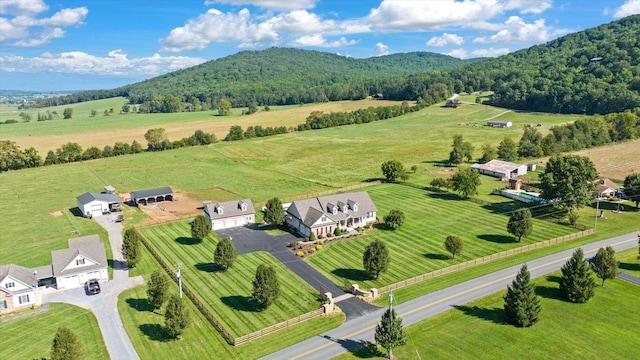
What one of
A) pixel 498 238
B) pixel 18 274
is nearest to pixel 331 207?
pixel 498 238

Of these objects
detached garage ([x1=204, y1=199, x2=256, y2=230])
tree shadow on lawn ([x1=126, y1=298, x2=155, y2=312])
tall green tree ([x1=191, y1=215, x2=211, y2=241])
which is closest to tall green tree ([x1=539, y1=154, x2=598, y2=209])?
detached garage ([x1=204, y1=199, x2=256, y2=230])

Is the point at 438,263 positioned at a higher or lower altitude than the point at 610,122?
lower

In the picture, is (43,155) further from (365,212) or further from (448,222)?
(448,222)

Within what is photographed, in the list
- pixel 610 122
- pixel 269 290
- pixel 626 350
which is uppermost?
pixel 610 122

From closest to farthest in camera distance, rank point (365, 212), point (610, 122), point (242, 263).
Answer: point (242, 263), point (365, 212), point (610, 122)

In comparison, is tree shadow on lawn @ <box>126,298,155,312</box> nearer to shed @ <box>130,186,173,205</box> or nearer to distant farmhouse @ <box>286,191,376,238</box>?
distant farmhouse @ <box>286,191,376,238</box>

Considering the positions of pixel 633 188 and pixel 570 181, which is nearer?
pixel 570 181

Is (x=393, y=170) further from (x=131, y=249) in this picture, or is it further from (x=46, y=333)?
(x=46, y=333)

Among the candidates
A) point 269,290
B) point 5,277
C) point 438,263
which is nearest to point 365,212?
point 438,263
